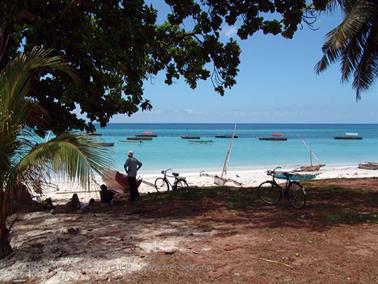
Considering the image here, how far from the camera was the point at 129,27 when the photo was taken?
979cm

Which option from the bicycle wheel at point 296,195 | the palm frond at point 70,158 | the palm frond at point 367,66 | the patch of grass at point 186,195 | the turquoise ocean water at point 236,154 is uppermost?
the palm frond at point 367,66

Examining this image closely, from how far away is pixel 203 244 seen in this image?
23.4ft

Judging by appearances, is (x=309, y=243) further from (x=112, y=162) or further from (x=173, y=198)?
(x=173, y=198)

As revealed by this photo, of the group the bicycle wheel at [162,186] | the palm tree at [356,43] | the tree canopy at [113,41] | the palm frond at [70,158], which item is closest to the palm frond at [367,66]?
the palm tree at [356,43]

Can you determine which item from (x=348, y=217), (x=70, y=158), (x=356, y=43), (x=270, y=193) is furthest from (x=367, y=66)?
(x=70, y=158)

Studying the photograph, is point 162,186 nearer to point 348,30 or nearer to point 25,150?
point 348,30

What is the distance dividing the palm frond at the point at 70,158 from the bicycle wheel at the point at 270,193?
589 cm

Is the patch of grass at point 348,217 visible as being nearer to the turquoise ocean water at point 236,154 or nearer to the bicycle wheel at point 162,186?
the turquoise ocean water at point 236,154

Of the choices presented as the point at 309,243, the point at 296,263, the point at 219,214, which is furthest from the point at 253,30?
the point at 296,263

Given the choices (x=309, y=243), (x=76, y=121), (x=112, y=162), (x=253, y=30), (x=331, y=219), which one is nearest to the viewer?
(x=112, y=162)

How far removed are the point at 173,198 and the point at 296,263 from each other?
6.26 m

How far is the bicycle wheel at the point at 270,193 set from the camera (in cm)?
1094

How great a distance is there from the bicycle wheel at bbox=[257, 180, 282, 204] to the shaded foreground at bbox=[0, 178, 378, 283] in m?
0.38

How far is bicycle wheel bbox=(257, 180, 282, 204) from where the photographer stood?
10940 millimetres
